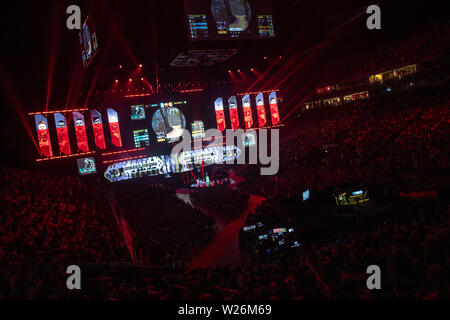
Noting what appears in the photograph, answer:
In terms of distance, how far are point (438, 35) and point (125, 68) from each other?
20.0m

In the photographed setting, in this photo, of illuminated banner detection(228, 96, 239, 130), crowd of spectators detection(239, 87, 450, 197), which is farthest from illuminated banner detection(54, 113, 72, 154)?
illuminated banner detection(228, 96, 239, 130)

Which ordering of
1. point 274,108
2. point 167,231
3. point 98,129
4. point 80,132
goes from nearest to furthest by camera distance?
point 167,231
point 80,132
point 98,129
point 274,108

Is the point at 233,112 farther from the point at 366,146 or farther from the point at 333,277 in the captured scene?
the point at 333,277

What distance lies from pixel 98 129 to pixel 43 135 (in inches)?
140

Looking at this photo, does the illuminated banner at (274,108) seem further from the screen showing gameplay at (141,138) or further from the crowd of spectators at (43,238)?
the crowd of spectators at (43,238)

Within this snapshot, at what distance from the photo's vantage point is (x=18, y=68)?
604 inches

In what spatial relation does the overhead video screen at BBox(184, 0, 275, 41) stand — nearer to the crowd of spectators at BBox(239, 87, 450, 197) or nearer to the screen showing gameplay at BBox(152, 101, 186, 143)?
the crowd of spectators at BBox(239, 87, 450, 197)

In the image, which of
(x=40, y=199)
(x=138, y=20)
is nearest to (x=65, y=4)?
(x=138, y=20)

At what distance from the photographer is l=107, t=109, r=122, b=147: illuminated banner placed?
2295 centimetres

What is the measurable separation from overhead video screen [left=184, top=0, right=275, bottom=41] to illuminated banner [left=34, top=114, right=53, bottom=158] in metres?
15.2

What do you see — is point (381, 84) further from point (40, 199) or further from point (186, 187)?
point (40, 199)

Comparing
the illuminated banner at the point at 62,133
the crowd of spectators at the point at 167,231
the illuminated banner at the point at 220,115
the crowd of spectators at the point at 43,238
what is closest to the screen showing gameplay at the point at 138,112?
the illuminated banner at the point at 62,133

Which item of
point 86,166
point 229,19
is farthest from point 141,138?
point 229,19

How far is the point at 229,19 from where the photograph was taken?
34.4ft
